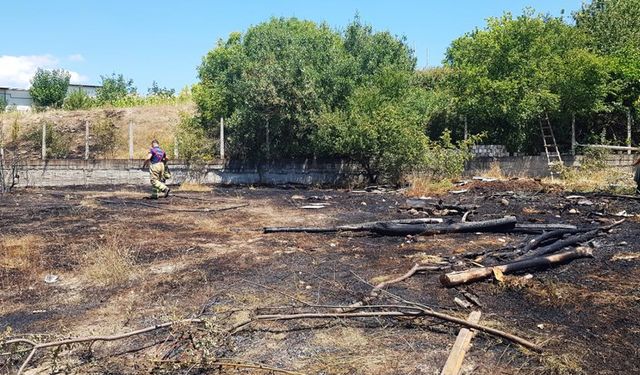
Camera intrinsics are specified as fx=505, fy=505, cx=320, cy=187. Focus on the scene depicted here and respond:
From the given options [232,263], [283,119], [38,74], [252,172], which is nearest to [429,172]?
[283,119]

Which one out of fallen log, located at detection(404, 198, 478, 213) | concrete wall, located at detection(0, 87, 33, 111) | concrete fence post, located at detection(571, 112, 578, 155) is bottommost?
fallen log, located at detection(404, 198, 478, 213)

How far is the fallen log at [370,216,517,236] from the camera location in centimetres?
768

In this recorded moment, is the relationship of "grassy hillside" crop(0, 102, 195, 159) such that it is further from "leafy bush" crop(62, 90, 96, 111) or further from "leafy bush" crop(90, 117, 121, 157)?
"leafy bush" crop(62, 90, 96, 111)

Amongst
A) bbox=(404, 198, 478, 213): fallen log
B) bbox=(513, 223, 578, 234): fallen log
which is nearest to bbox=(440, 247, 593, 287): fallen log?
bbox=(513, 223, 578, 234): fallen log

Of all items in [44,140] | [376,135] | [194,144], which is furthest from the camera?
[194,144]

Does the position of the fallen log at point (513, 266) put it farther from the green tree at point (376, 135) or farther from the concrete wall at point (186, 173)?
the concrete wall at point (186, 173)

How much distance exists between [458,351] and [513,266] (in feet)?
7.01

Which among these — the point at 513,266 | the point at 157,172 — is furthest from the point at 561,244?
the point at 157,172

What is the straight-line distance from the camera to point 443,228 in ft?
25.6

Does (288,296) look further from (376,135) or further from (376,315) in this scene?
(376,135)

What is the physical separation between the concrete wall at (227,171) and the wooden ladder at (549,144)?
26cm

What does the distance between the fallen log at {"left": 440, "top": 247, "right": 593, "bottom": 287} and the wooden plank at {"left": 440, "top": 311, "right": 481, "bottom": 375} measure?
89 centimetres

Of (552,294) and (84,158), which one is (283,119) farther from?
(552,294)

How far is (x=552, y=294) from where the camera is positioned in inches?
179
